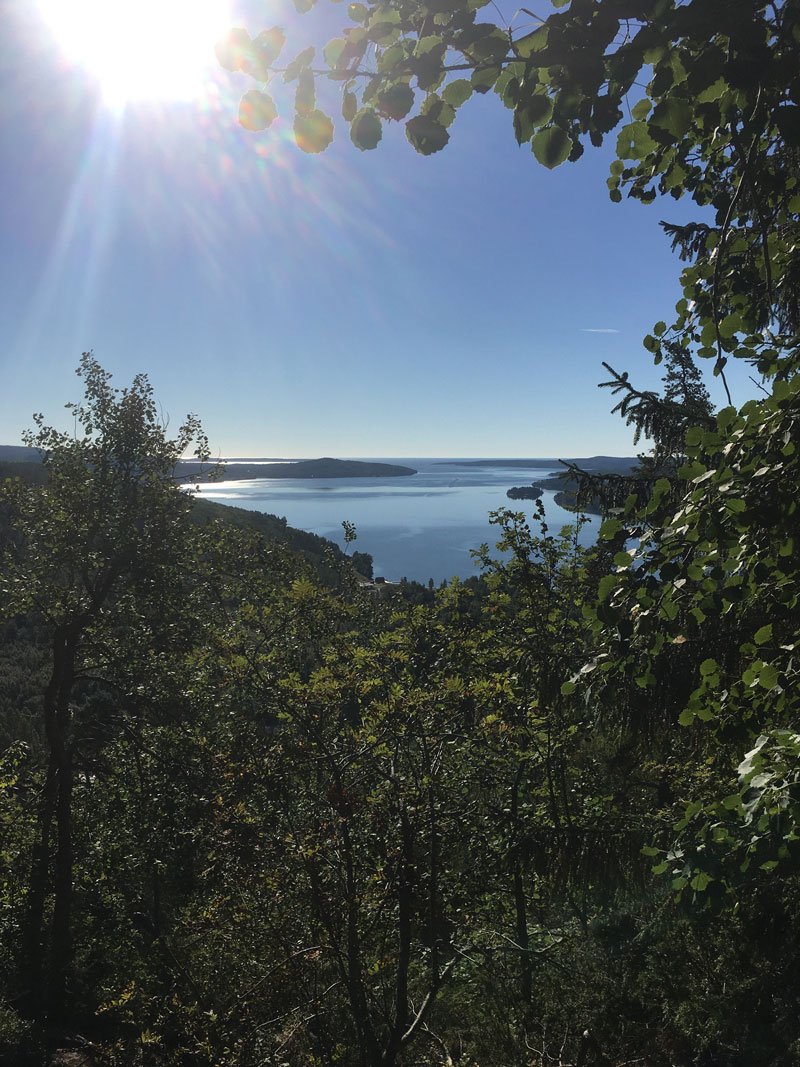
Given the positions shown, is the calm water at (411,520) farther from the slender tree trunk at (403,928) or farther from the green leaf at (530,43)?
the green leaf at (530,43)

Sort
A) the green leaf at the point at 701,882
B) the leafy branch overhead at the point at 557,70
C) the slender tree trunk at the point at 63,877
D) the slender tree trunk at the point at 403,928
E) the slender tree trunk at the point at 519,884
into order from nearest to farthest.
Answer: the leafy branch overhead at the point at 557,70 < the green leaf at the point at 701,882 < the slender tree trunk at the point at 403,928 < the slender tree trunk at the point at 519,884 < the slender tree trunk at the point at 63,877

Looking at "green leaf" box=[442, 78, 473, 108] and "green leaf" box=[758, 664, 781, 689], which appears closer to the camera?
"green leaf" box=[442, 78, 473, 108]

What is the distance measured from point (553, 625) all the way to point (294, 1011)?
360cm

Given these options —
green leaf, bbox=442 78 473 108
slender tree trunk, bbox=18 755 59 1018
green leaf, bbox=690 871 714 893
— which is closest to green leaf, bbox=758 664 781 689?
green leaf, bbox=690 871 714 893

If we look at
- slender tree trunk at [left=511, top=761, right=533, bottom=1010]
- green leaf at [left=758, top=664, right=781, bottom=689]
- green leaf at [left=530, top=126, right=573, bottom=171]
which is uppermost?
green leaf at [left=530, top=126, right=573, bottom=171]

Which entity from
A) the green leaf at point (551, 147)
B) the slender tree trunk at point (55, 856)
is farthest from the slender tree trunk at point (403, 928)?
the slender tree trunk at point (55, 856)

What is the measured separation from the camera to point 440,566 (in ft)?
275

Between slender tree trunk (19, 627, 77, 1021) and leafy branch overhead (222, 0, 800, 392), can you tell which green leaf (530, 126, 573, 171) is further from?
slender tree trunk (19, 627, 77, 1021)

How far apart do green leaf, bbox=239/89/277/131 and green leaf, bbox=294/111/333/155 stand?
3.0 inches

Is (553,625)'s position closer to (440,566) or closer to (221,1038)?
(221,1038)

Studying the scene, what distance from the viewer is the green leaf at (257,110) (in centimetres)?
141

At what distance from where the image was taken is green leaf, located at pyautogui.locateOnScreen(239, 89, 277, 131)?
4.61ft

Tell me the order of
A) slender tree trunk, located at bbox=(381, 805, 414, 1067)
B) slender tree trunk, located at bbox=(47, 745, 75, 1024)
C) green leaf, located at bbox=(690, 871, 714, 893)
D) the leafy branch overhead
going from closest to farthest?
the leafy branch overhead
green leaf, located at bbox=(690, 871, 714, 893)
slender tree trunk, located at bbox=(381, 805, 414, 1067)
slender tree trunk, located at bbox=(47, 745, 75, 1024)

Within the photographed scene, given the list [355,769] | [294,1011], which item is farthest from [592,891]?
[294,1011]
